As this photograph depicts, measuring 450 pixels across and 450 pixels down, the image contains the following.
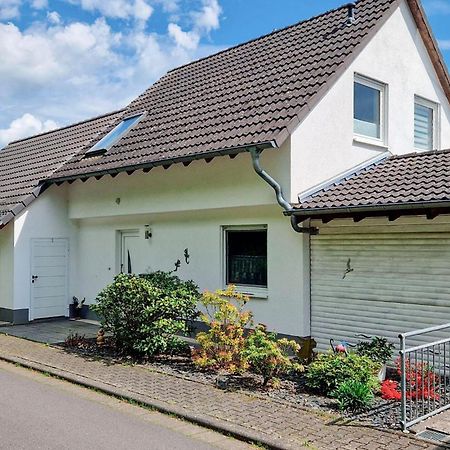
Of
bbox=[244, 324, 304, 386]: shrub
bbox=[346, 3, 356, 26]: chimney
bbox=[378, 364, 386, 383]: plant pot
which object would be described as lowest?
bbox=[378, 364, 386, 383]: plant pot

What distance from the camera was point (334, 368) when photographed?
297 inches

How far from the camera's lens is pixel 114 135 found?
46.7 feet

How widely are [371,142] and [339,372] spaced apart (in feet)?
17.6

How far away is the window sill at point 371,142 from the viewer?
428 inches

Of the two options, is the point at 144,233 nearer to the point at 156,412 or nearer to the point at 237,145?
the point at 237,145

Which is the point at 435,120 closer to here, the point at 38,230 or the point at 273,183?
the point at 273,183

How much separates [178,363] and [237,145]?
3.85 metres

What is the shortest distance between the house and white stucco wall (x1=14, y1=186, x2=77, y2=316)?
34 mm

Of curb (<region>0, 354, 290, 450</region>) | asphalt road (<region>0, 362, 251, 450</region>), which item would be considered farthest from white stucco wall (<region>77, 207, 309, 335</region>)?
asphalt road (<region>0, 362, 251, 450</region>)

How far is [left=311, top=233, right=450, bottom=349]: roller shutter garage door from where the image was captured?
8.41 meters

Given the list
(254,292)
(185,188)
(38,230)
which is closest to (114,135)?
(38,230)

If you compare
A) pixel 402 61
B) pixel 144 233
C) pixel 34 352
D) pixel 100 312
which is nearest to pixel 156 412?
pixel 100 312

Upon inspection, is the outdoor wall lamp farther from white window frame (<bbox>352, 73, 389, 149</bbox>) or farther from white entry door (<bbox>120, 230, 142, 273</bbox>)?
white window frame (<bbox>352, 73, 389, 149</bbox>)

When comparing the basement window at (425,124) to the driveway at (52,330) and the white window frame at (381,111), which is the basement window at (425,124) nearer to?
→ the white window frame at (381,111)
